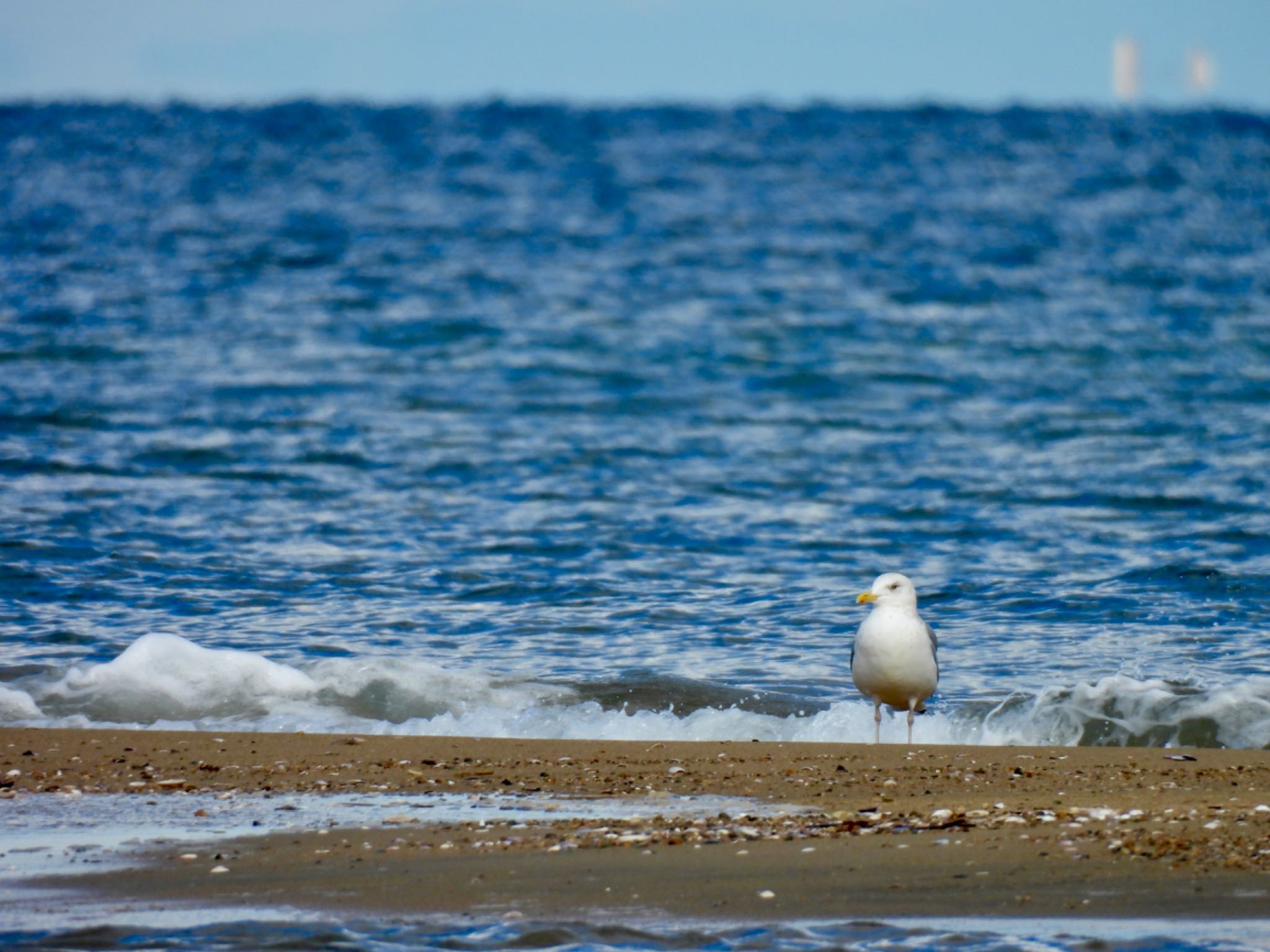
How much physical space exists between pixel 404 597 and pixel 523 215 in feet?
72.0

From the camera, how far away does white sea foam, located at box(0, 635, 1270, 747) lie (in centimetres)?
717

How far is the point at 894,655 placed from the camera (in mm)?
6992

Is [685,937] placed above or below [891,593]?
below

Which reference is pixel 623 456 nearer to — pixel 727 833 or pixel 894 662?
pixel 894 662

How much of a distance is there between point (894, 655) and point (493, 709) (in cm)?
196

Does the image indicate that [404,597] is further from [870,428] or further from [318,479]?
[870,428]

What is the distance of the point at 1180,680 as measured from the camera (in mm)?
7609

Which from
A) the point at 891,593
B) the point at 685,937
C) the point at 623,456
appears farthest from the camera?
the point at 623,456

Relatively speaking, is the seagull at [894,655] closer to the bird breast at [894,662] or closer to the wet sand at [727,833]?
the bird breast at [894,662]

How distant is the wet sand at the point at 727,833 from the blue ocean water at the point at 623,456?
0.98 meters

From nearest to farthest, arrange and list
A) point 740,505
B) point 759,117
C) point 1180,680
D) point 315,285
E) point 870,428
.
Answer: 1. point 1180,680
2. point 740,505
3. point 870,428
4. point 315,285
5. point 759,117

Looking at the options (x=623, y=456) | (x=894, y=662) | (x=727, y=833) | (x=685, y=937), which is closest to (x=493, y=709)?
(x=894, y=662)

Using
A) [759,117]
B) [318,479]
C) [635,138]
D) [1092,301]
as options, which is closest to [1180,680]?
[318,479]

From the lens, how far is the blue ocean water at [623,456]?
308 inches
